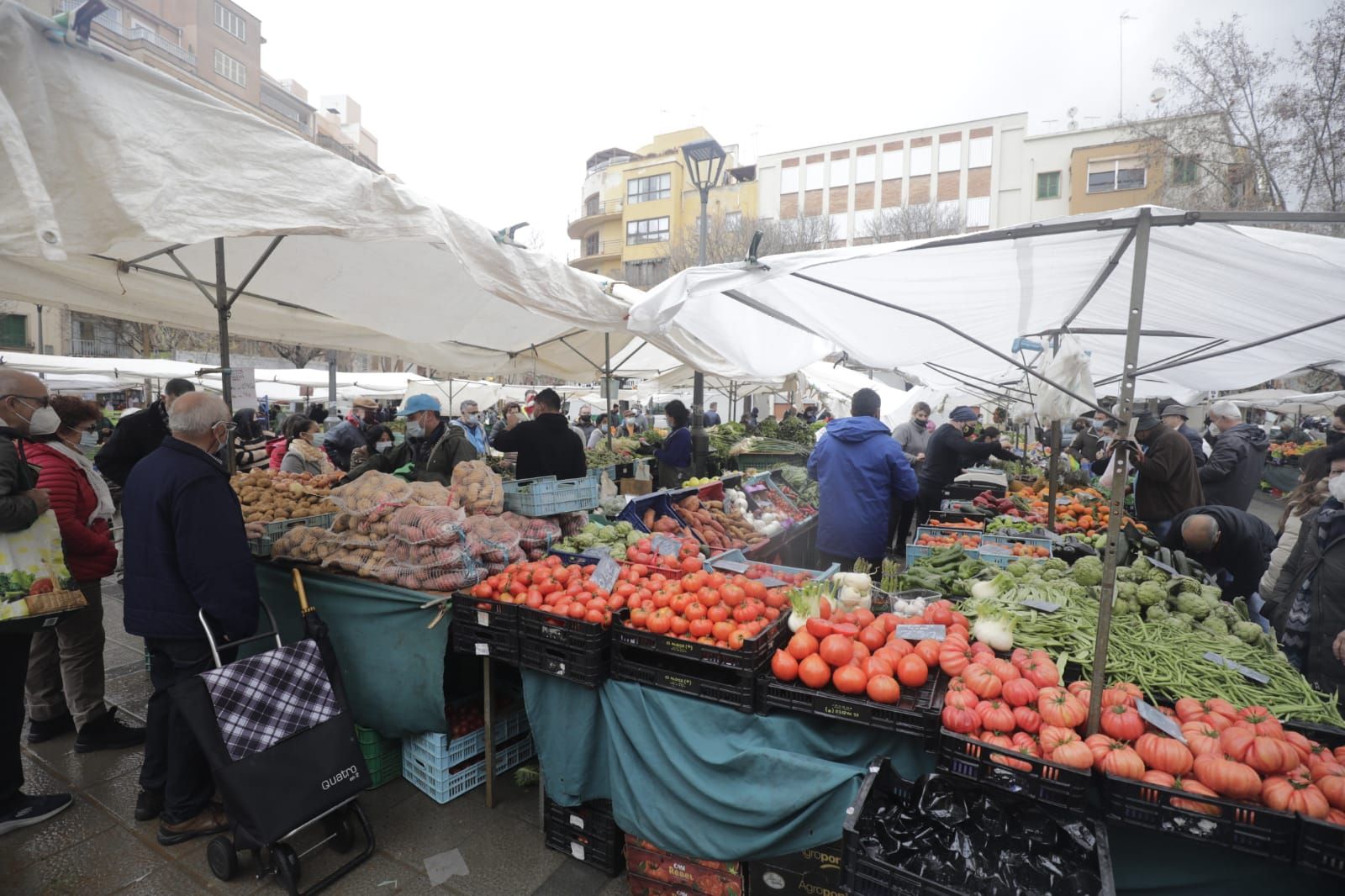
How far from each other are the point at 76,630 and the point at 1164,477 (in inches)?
361

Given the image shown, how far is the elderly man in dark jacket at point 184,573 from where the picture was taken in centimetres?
313

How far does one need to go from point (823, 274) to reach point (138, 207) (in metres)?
3.22

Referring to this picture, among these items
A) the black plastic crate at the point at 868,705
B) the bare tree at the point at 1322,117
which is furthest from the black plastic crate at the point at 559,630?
the bare tree at the point at 1322,117

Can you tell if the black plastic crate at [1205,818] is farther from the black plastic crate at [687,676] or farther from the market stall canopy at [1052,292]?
the market stall canopy at [1052,292]

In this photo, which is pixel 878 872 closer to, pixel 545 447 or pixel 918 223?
pixel 545 447

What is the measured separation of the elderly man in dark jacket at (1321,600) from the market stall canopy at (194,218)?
Answer: 15.3ft

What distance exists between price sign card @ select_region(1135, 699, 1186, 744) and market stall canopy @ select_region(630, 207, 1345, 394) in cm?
143

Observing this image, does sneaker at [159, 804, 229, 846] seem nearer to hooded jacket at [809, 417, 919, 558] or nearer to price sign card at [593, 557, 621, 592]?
price sign card at [593, 557, 621, 592]

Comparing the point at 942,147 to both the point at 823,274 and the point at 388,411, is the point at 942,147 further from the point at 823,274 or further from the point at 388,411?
the point at 823,274

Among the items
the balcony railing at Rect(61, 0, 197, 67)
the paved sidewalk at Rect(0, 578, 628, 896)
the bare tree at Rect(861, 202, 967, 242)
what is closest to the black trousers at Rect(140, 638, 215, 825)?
the paved sidewalk at Rect(0, 578, 628, 896)

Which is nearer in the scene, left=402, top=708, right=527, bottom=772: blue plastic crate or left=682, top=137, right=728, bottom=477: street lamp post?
left=402, top=708, right=527, bottom=772: blue plastic crate

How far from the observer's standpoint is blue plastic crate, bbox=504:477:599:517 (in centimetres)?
495

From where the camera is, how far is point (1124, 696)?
8.19ft

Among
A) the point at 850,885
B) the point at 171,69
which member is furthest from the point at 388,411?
the point at 850,885
